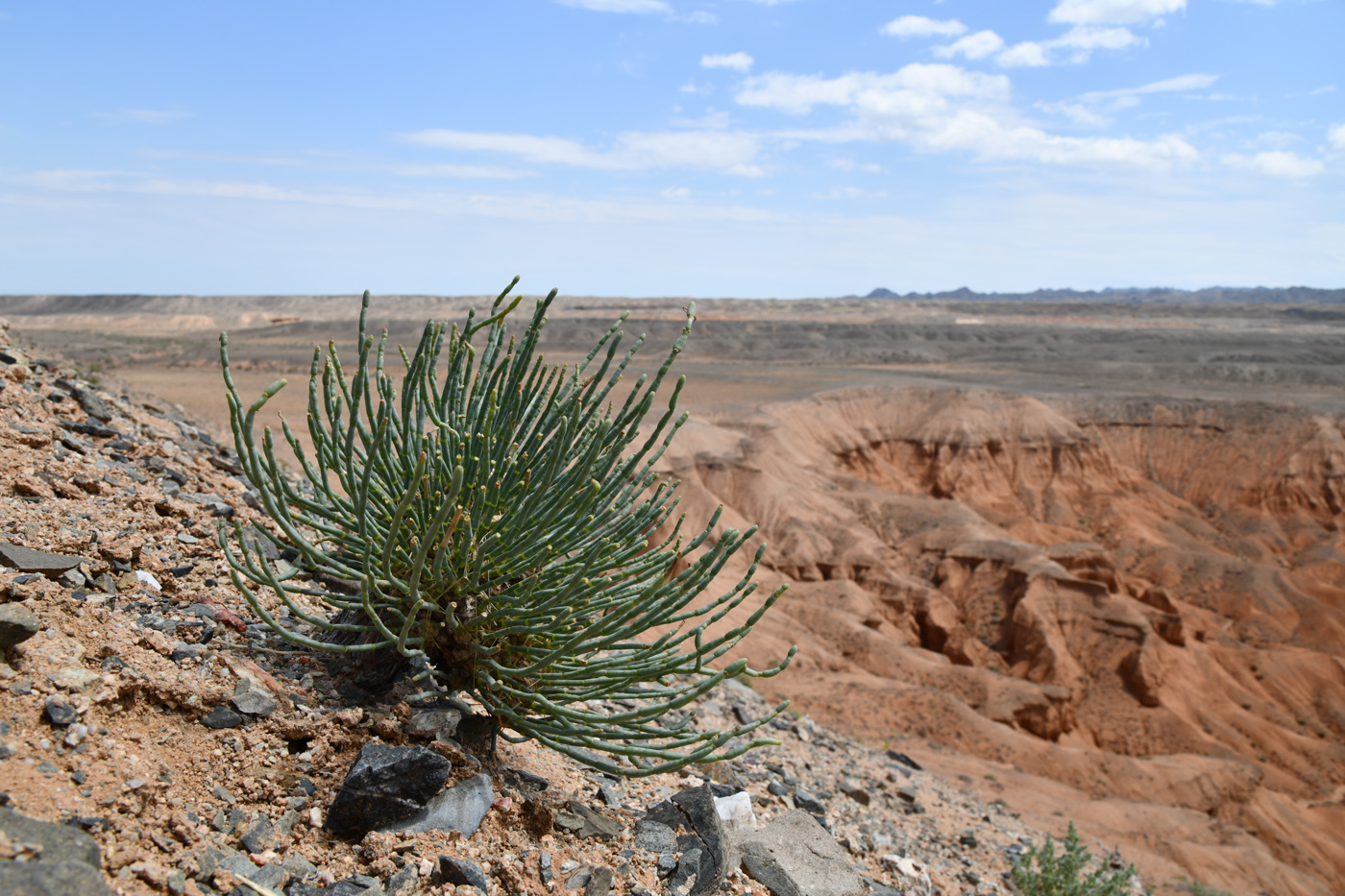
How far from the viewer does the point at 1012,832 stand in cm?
808

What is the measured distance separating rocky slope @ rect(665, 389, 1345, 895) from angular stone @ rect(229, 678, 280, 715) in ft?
29.5

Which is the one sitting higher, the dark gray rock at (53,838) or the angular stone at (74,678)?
the angular stone at (74,678)

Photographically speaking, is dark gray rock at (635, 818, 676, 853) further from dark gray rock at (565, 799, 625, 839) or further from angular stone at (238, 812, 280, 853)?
angular stone at (238, 812, 280, 853)

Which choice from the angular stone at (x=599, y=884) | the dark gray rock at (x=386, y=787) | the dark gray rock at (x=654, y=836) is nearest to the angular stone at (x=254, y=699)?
the dark gray rock at (x=386, y=787)

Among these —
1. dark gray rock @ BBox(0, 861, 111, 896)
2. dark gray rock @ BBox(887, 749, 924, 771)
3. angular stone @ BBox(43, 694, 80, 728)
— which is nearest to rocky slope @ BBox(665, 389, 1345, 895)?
dark gray rock @ BBox(887, 749, 924, 771)

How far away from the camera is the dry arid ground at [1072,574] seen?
41.9 feet

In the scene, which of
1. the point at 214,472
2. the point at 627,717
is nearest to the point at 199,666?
the point at 627,717

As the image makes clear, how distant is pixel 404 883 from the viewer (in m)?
2.46

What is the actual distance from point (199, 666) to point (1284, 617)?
24.2 metres

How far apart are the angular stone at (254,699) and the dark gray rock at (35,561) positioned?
81cm

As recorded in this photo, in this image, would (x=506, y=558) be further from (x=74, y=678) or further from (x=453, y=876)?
(x=74, y=678)

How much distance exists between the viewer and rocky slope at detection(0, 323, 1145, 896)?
7.30 feet

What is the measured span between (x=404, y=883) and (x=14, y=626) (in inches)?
54.9

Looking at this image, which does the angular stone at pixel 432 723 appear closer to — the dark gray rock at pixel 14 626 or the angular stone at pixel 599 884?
the angular stone at pixel 599 884
